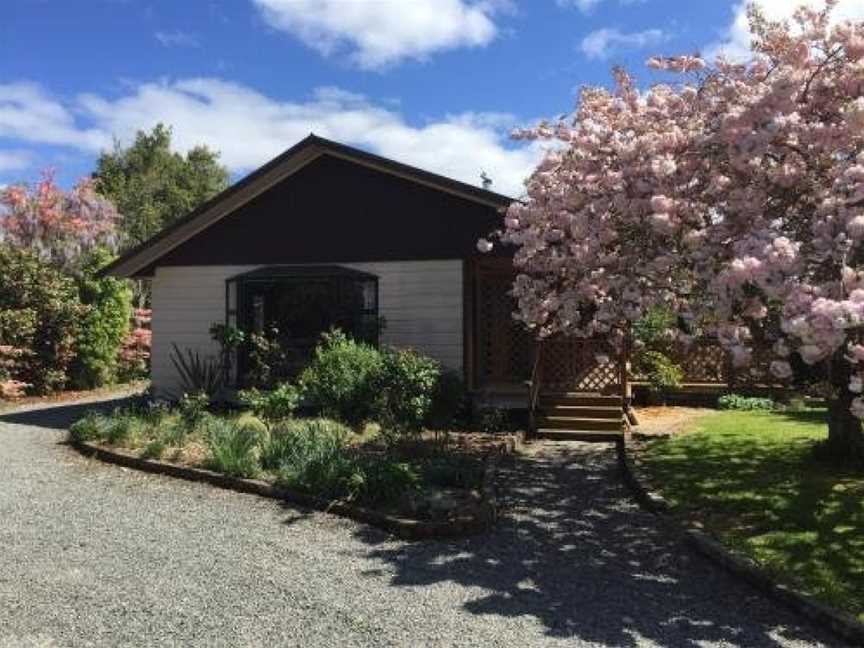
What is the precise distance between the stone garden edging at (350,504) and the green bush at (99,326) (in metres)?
9.46

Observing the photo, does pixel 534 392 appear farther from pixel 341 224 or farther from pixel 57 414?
pixel 57 414

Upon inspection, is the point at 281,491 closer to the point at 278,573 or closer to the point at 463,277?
the point at 278,573

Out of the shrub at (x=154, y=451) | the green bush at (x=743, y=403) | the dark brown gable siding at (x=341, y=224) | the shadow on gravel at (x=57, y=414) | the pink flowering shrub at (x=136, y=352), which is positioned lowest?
the shrub at (x=154, y=451)

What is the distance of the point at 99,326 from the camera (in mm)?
20781

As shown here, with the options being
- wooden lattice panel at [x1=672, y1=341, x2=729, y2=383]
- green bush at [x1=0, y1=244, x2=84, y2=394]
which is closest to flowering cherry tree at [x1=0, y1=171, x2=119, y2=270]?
green bush at [x1=0, y1=244, x2=84, y2=394]

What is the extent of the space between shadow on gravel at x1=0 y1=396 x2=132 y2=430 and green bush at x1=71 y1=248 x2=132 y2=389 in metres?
2.60

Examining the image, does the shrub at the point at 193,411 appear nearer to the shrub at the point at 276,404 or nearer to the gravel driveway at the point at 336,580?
the shrub at the point at 276,404

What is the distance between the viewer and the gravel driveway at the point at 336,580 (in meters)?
5.41

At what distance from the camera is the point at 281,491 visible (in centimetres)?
895

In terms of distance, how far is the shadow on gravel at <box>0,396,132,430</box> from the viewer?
1491 centimetres

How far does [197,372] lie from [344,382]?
4610 mm

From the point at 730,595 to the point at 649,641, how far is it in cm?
121

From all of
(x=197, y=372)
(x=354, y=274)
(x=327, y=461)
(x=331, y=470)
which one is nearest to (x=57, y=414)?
(x=197, y=372)

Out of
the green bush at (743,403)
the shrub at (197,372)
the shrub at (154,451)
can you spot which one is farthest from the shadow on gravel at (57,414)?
the green bush at (743,403)
